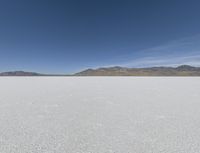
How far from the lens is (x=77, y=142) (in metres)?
1.97

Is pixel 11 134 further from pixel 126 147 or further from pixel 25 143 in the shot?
pixel 126 147

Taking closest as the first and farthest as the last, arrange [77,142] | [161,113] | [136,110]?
[77,142] < [161,113] < [136,110]

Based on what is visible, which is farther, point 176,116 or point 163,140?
point 176,116

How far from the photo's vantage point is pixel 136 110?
3475mm

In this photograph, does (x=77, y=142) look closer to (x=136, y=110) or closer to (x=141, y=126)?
(x=141, y=126)

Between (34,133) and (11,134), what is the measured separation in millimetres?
305

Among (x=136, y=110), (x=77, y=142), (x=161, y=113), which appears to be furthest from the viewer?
(x=136, y=110)

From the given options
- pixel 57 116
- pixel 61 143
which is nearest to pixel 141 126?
pixel 61 143

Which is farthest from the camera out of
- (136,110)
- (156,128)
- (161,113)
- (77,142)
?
(136,110)

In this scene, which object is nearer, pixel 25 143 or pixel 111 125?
pixel 25 143

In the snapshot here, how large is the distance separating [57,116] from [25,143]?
1.10 meters

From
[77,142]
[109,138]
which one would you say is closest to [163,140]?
[109,138]

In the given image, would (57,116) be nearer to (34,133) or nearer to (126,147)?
(34,133)

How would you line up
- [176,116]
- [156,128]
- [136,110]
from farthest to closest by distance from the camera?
[136,110]
[176,116]
[156,128]
